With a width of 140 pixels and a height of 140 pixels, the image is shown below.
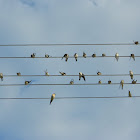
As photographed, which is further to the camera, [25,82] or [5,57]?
[25,82]

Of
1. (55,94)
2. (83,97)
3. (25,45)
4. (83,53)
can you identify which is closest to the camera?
(83,97)

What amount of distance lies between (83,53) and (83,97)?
14.4ft

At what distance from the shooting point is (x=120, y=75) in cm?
1644

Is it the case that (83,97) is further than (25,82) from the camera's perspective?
No

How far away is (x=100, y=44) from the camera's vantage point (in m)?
16.8

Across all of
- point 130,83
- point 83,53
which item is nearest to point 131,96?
point 130,83

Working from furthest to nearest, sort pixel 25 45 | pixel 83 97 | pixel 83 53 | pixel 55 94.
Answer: pixel 83 53 < pixel 55 94 < pixel 25 45 < pixel 83 97

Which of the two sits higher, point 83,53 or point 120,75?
point 83,53

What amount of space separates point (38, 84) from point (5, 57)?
95.6 inches

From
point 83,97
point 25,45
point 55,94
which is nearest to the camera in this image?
point 83,97

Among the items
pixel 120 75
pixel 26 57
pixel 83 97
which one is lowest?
pixel 83 97

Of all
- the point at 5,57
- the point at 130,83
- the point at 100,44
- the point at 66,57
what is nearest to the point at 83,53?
the point at 66,57

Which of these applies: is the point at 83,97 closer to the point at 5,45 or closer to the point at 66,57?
the point at 66,57

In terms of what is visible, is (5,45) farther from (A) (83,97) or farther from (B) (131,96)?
(B) (131,96)
